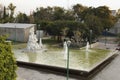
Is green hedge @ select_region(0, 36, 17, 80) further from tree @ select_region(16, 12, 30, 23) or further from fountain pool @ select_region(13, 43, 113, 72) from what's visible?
tree @ select_region(16, 12, 30, 23)

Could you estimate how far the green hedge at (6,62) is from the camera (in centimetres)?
790

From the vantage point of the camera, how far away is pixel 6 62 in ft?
26.8

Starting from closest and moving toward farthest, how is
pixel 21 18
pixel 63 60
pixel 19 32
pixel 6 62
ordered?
pixel 6 62
pixel 63 60
pixel 19 32
pixel 21 18

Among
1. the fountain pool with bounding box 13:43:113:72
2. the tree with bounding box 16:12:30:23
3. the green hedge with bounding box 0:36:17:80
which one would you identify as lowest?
the fountain pool with bounding box 13:43:113:72

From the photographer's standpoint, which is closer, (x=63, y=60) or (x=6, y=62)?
(x=6, y=62)

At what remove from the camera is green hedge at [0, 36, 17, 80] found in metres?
7.90

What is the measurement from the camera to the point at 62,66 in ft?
53.5

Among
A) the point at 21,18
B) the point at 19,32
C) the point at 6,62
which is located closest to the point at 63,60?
the point at 6,62

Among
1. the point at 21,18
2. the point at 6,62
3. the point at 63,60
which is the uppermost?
the point at 21,18

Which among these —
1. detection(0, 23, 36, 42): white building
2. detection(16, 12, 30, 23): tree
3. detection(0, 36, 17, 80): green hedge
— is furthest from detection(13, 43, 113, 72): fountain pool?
detection(16, 12, 30, 23): tree

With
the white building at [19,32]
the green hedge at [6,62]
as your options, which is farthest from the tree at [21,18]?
the green hedge at [6,62]

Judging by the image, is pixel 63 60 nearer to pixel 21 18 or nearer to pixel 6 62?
pixel 6 62

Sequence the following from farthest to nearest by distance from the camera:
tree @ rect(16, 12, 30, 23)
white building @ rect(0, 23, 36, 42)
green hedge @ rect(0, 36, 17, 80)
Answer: tree @ rect(16, 12, 30, 23) < white building @ rect(0, 23, 36, 42) < green hedge @ rect(0, 36, 17, 80)

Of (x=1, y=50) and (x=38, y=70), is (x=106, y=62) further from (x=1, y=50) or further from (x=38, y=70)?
(x=1, y=50)
